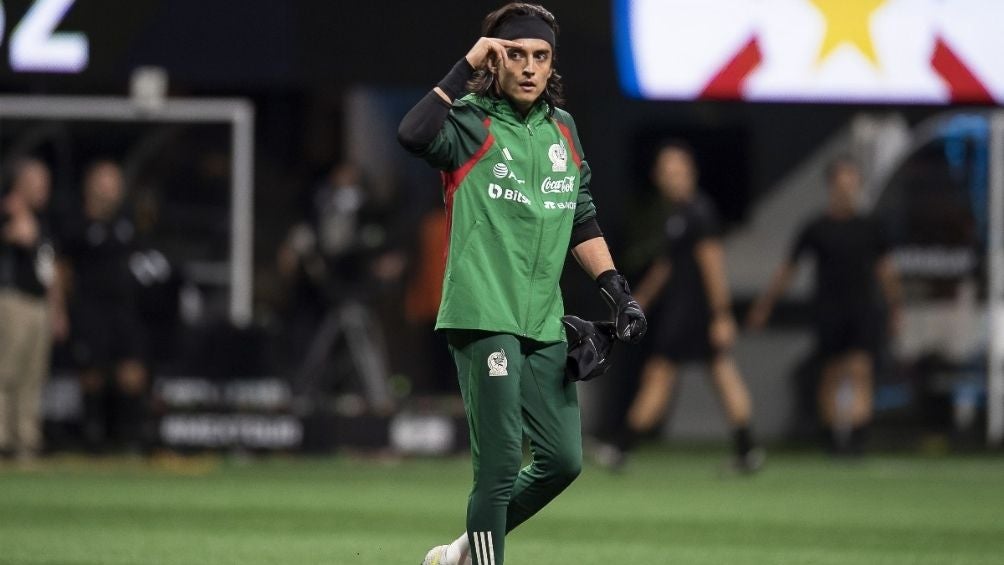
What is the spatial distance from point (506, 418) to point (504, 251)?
0.61 metres

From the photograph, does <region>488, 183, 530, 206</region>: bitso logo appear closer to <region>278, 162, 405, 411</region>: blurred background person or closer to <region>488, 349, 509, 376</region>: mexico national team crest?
<region>488, 349, 509, 376</region>: mexico national team crest

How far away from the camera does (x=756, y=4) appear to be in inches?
568

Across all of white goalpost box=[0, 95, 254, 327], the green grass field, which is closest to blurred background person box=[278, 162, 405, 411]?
white goalpost box=[0, 95, 254, 327]

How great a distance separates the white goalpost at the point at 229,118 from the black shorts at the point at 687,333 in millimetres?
4153

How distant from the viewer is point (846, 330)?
15945mm

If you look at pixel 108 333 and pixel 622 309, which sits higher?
pixel 622 309

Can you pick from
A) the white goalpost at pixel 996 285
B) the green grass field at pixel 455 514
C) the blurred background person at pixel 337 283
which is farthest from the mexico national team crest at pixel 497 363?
the white goalpost at pixel 996 285

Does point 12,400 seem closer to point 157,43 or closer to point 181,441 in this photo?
point 181,441

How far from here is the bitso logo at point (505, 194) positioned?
250 inches

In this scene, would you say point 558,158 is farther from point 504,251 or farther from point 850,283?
point 850,283

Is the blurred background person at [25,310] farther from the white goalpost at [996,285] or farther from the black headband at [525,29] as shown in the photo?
the white goalpost at [996,285]

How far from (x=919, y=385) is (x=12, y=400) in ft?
29.2

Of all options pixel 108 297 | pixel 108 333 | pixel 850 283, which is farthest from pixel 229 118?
pixel 850 283

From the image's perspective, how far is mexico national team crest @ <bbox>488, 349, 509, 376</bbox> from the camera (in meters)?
6.30
